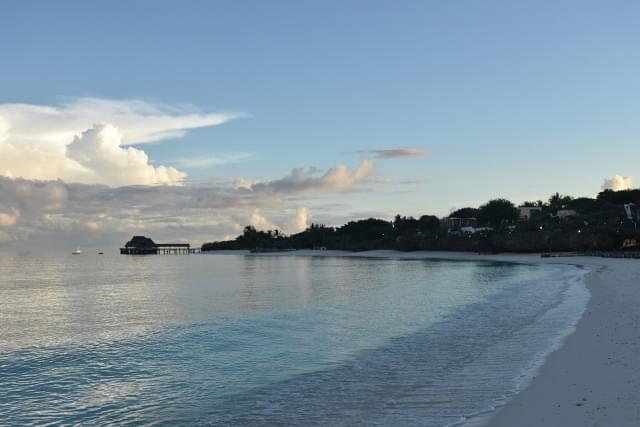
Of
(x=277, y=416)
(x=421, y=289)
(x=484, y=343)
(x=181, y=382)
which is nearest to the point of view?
(x=277, y=416)

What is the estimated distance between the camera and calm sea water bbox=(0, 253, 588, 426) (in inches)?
438

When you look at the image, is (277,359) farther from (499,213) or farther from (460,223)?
(460,223)

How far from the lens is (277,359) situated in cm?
1702

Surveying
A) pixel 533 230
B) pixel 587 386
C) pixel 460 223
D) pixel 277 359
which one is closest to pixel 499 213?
pixel 460 223

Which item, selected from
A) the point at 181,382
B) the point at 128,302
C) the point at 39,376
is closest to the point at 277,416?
the point at 181,382

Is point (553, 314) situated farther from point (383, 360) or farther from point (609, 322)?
point (383, 360)

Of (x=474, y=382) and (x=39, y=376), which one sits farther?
(x=39, y=376)

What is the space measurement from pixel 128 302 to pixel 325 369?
1034 inches

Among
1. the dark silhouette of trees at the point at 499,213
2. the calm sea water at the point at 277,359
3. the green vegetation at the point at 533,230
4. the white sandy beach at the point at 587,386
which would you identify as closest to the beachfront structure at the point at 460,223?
the green vegetation at the point at 533,230

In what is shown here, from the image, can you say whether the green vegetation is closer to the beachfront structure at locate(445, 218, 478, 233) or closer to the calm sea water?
the beachfront structure at locate(445, 218, 478, 233)

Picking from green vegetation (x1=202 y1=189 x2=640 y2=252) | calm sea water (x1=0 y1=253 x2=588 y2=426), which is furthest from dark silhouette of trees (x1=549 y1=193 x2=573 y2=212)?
calm sea water (x1=0 y1=253 x2=588 y2=426)

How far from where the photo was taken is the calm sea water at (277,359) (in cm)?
1112

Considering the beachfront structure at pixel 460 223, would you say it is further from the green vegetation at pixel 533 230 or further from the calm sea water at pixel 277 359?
the calm sea water at pixel 277 359

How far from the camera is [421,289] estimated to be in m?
42.9
